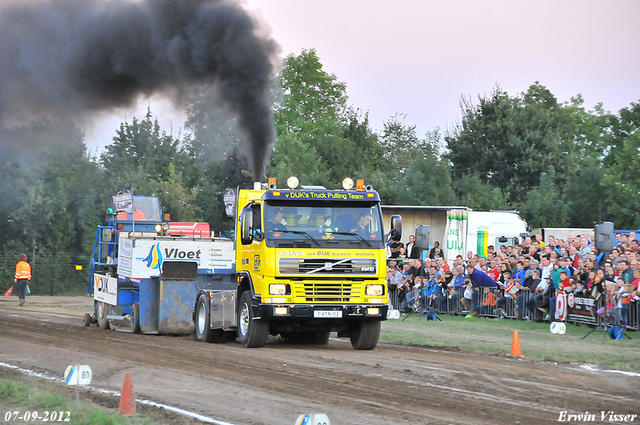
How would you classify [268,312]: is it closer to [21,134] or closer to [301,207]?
[301,207]

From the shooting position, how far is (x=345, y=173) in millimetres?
54594

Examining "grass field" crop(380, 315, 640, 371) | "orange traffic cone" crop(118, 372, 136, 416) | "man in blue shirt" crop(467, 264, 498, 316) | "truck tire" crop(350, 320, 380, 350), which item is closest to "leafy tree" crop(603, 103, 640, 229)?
"man in blue shirt" crop(467, 264, 498, 316)

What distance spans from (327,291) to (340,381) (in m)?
3.80

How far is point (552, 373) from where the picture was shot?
11.6 m

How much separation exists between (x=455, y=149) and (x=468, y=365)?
41.9m

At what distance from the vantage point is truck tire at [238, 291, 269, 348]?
1469 centimetres

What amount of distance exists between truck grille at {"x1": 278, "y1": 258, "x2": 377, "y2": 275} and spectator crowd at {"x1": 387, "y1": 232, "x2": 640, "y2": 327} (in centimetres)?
654

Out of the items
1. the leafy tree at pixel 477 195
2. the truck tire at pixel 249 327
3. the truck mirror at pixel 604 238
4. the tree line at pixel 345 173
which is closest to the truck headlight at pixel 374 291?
the truck tire at pixel 249 327

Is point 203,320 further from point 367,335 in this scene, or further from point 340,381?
point 340,381

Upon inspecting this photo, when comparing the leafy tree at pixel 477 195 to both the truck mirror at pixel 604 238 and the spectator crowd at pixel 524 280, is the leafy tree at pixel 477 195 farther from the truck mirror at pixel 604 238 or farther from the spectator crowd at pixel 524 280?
the truck mirror at pixel 604 238

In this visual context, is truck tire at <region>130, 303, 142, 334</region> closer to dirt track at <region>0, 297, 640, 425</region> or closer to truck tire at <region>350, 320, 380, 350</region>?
dirt track at <region>0, 297, 640, 425</region>

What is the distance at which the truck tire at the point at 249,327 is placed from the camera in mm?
14688

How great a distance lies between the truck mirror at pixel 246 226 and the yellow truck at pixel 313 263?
0.01 m

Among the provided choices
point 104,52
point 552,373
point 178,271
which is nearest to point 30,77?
point 104,52
